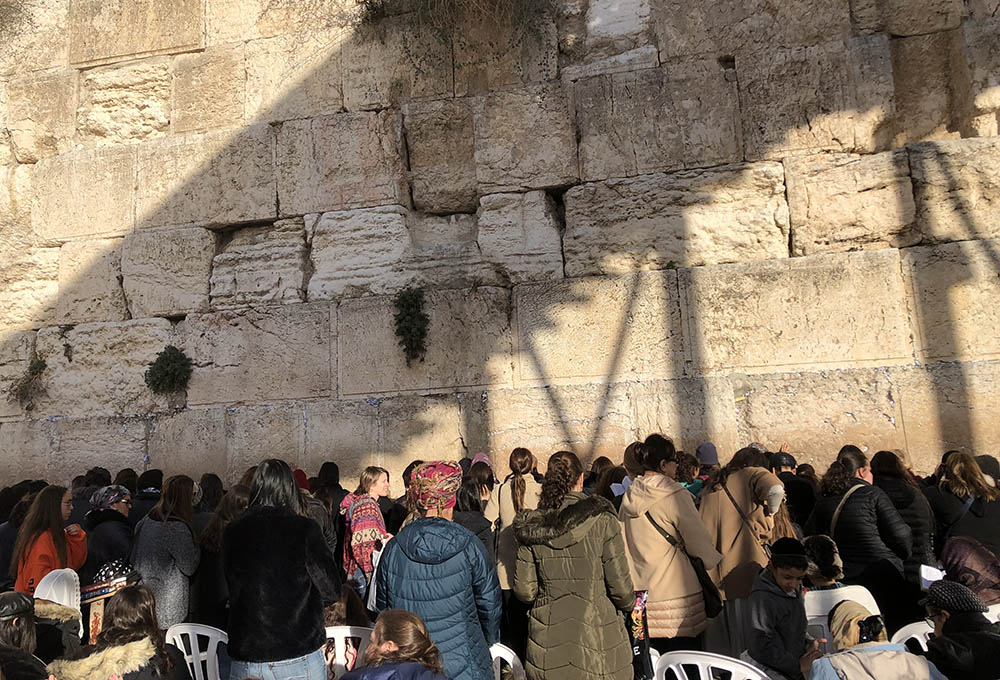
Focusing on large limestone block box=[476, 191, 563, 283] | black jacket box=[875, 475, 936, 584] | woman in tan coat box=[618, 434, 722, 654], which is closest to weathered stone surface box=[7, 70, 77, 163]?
large limestone block box=[476, 191, 563, 283]

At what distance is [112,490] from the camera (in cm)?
455

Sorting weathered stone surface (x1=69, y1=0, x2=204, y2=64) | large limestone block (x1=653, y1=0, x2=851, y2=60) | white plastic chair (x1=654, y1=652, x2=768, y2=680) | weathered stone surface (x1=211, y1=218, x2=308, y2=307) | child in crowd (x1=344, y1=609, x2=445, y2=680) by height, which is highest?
weathered stone surface (x1=69, y1=0, x2=204, y2=64)

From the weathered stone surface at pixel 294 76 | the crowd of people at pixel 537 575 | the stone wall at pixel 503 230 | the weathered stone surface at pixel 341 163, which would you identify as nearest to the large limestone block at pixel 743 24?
the stone wall at pixel 503 230

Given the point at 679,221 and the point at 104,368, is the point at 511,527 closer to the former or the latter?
the point at 679,221

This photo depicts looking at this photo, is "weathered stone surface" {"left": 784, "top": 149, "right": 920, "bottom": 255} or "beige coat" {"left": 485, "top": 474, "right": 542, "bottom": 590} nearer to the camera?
"beige coat" {"left": 485, "top": 474, "right": 542, "bottom": 590}

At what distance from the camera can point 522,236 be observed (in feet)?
24.4

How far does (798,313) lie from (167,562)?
5.22 meters

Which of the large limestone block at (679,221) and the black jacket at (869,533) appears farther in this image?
the large limestone block at (679,221)

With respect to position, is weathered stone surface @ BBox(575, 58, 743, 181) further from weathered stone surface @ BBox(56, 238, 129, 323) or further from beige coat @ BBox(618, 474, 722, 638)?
weathered stone surface @ BBox(56, 238, 129, 323)

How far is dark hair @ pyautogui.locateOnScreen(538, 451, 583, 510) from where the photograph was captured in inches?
143

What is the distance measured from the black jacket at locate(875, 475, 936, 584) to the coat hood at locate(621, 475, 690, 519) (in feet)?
4.80

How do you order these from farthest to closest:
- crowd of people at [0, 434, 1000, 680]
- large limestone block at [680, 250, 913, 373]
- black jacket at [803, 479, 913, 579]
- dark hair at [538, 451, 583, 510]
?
large limestone block at [680, 250, 913, 373], black jacket at [803, 479, 913, 579], dark hair at [538, 451, 583, 510], crowd of people at [0, 434, 1000, 680]

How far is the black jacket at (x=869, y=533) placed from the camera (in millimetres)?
4078

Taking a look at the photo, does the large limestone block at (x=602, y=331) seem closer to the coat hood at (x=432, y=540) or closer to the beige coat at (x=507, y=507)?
the beige coat at (x=507, y=507)
